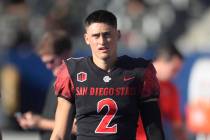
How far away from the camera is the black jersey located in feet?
17.7

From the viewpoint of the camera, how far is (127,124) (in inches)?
214

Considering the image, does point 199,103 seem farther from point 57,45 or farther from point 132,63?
point 132,63

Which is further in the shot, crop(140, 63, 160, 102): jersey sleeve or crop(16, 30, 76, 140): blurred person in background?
crop(16, 30, 76, 140): blurred person in background

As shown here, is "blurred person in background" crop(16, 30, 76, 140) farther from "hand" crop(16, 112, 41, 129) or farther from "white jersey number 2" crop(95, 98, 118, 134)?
"white jersey number 2" crop(95, 98, 118, 134)

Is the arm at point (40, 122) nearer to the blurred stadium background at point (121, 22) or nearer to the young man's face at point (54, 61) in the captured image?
the young man's face at point (54, 61)

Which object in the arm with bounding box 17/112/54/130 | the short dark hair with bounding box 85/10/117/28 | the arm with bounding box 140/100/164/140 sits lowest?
the arm with bounding box 17/112/54/130

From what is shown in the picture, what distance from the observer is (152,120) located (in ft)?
18.0

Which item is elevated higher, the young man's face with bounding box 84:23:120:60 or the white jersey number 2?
the young man's face with bounding box 84:23:120:60

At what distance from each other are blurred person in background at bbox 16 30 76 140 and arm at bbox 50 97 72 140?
1.04 metres

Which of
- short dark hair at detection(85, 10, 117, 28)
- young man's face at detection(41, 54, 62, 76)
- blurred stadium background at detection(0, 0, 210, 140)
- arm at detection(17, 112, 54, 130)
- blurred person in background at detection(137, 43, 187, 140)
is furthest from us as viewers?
blurred stadium background at detection(0, 0, 210, 140)

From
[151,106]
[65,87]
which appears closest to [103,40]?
[65,87]

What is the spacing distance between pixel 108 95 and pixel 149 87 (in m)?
0.28

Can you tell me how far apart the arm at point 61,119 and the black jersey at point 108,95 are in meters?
0.05

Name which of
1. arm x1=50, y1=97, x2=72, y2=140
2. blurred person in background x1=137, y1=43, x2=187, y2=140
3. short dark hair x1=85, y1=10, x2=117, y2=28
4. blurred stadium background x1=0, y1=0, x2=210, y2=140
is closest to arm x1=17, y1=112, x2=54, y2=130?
arm x1=50, y1=97, x2=72, y2=140
